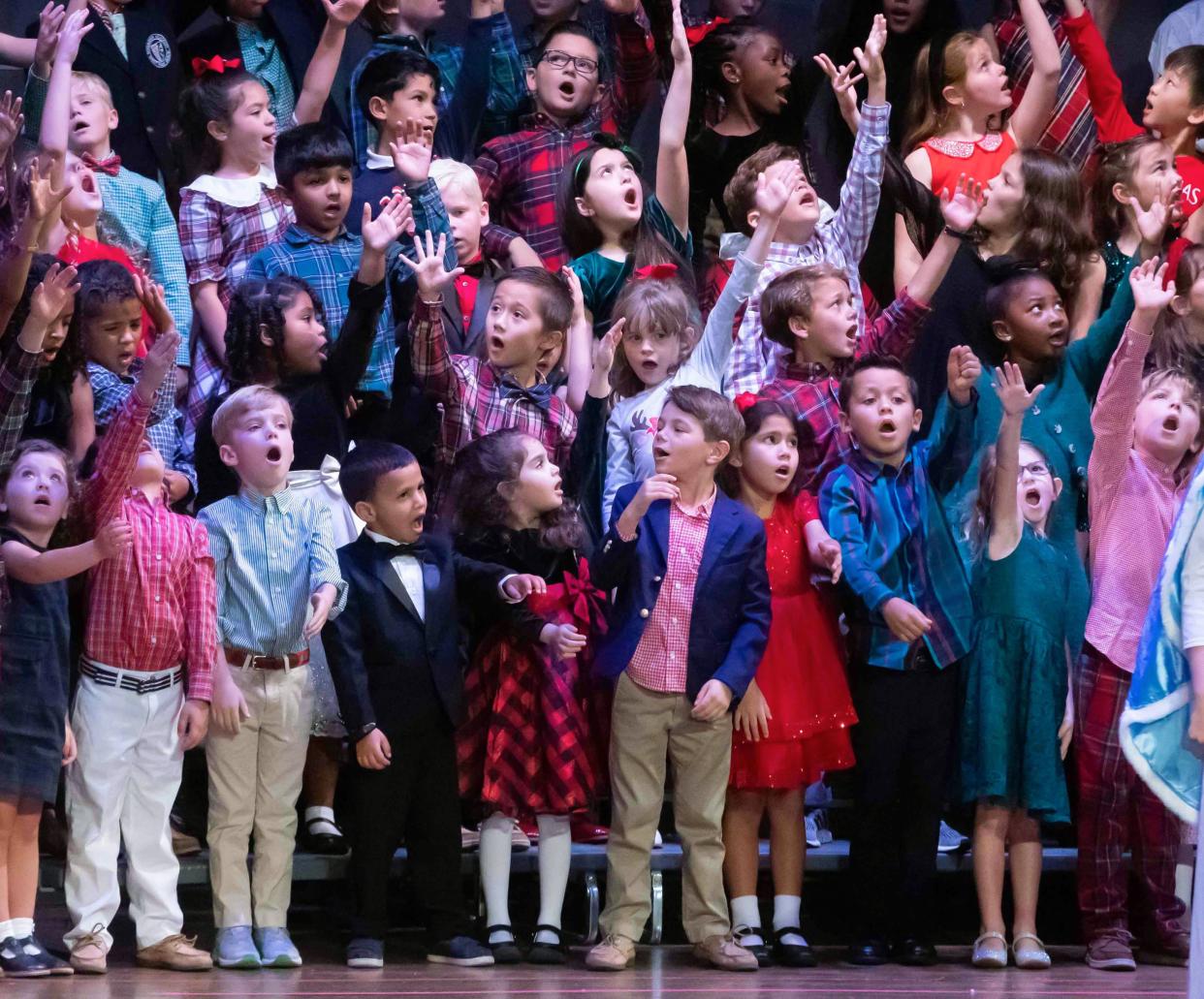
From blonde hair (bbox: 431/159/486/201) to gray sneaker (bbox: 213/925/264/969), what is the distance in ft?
7.55

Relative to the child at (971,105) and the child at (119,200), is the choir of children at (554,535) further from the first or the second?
the child at (971,105)

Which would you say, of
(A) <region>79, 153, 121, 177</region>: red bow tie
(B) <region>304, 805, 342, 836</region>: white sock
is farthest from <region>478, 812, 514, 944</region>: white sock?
(A) <region>79, 153, 121, 177</region>: red bow tie

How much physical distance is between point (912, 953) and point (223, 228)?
278cm

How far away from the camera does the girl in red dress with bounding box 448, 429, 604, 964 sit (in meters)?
4.69

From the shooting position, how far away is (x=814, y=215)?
5770 mm

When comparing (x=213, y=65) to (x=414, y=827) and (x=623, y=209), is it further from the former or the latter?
(x=414, y=827)

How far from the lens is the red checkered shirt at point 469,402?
5016 mm

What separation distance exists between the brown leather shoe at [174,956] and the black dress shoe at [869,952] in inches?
60.9

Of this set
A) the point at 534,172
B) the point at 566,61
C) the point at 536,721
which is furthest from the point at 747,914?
the point at 566,61

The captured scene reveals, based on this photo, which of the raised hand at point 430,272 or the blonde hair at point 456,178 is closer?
the raised hand at point 430,272

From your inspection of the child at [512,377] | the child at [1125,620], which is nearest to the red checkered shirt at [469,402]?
the child at [512,377]

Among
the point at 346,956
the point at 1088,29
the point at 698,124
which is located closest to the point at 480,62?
the point at 698,124

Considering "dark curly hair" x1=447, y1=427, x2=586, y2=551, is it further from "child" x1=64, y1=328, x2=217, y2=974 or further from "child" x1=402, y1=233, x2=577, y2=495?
"child" x1=64, y1=328, x2=217, y2=974

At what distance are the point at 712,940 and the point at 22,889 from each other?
1596 mm
